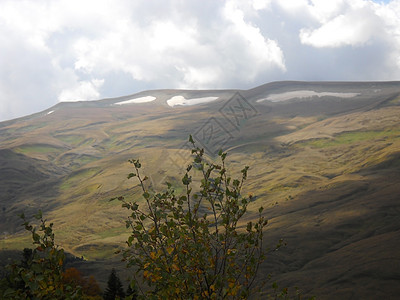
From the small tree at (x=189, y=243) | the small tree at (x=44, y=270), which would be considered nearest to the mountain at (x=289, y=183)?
the small tree at (x=189, y=243)

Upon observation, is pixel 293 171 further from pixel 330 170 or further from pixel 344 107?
pixel 344 107

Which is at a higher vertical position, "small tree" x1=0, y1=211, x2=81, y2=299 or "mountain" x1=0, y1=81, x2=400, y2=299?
"small tree" x1=0, y1=211, x2=81, y2=299

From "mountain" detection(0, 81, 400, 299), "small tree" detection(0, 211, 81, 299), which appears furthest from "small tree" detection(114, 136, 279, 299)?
"mountain" detection(0, 81, 400, 299)

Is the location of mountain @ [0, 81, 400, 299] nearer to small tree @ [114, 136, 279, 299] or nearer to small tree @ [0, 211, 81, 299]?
small tree @ [114, 136, 279, 299]

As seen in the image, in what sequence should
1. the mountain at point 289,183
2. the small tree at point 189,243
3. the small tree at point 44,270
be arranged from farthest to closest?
the mountain at point 289,183 → the small tree at point 189,243 → the small tree at point 44,270

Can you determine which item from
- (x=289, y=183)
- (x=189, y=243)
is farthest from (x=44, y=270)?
(x=289, y=183)

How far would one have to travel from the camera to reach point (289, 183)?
10100 centimetres

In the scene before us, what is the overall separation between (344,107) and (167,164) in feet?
344

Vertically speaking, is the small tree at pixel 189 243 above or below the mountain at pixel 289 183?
above

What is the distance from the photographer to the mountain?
160 feet

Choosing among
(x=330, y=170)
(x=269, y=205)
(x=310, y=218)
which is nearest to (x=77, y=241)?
(x=269, y=205)

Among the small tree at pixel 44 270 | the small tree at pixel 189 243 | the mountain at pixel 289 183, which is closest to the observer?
the small tree at pixel 44 270

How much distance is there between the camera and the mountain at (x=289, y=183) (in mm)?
48906

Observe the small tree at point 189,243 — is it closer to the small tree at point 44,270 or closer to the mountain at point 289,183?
the small tree at point 44,270
